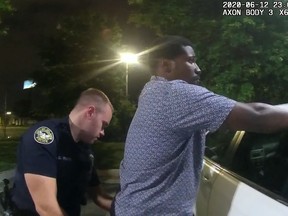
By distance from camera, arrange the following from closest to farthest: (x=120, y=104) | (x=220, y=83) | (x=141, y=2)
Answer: (x=220, y=83)
(x=141, y=2)
(x=120, y=104)

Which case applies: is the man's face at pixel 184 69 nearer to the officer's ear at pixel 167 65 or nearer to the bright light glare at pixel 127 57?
the officer's ear at pixel 167 65

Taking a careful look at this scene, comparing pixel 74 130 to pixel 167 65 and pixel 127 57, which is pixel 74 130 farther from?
pixel 127 57

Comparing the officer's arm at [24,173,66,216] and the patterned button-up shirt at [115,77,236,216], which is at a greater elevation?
the patterned button-up shirt at [115,77,236,216]

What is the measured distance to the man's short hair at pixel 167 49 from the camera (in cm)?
184

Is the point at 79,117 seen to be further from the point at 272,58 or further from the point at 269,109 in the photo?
the point at 272,58

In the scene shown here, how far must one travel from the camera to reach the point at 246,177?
7.87ft

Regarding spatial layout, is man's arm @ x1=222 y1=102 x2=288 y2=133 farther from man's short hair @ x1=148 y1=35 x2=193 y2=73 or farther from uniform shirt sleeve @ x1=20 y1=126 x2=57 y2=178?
uniform shirt sleeve @ x1=20 y1=126 x2=57 y2=178

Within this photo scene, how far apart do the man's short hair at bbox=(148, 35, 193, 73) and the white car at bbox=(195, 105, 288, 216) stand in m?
0.67

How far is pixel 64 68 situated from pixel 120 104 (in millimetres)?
3559

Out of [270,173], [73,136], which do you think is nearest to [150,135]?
[270,173]

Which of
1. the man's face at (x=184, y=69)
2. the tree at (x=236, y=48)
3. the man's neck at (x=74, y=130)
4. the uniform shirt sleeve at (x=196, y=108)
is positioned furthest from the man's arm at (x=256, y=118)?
the tree at (x=236, y=48)

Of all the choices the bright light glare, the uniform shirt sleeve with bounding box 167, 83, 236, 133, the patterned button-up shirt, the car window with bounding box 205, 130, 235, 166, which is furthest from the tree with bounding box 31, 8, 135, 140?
the uniform shirt sleeve with bounding box 167, 83, 236, 133

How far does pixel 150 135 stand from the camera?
1.75m

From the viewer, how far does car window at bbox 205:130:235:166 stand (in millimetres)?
3145
